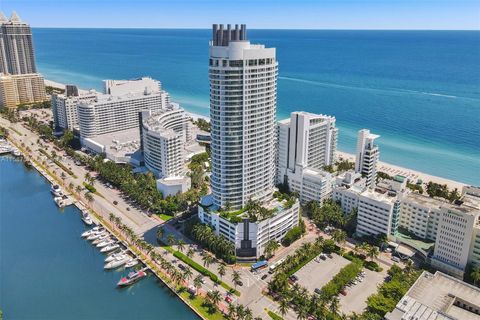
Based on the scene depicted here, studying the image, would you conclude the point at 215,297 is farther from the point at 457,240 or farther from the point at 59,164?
the point at 59,164

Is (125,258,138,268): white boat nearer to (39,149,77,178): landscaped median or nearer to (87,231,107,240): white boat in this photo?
(87,231,107,240): white boat

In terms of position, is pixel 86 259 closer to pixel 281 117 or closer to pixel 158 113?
pixel 158 113

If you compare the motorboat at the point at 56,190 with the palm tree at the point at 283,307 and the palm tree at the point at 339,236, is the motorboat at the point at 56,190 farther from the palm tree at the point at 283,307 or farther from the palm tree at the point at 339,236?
the palm tree at the point at 339,236

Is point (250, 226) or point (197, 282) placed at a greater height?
point (250, 226)

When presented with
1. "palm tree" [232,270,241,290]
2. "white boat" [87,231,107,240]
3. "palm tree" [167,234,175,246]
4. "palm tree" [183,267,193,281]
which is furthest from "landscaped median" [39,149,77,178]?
"palm tree" [232,270,241,290]

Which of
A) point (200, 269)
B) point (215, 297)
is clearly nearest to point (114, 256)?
point (200, 269)
